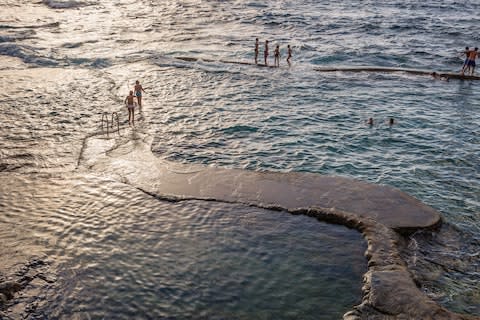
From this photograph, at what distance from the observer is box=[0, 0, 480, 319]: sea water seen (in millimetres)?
11391

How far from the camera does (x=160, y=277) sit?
11.7 m

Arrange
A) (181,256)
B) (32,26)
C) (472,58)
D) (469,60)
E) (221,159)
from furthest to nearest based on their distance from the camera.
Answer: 1. (32,26)
2. (469,60)
3. (472,58)
4. (221,159)
5. (181,256)

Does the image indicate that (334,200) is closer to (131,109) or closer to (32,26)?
(131,109)

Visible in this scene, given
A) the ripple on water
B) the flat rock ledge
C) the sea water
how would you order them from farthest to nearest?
the sea water → the ripple on water → the flat rock ledge

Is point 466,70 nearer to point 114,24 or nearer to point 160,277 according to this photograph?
point 160,277

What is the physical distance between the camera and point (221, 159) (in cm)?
1823

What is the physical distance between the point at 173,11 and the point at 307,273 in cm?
4881

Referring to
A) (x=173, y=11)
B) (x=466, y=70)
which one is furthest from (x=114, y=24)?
(x=466, y=70)

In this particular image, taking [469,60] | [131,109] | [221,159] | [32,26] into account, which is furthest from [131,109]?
[32,26]

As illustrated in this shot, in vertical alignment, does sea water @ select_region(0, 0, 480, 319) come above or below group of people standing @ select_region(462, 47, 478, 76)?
below

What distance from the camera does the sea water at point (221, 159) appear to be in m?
11.4

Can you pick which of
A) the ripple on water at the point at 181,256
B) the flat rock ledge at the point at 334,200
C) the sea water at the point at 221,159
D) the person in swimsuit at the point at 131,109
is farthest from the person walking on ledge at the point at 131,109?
the ripple on water at the point at 181,256

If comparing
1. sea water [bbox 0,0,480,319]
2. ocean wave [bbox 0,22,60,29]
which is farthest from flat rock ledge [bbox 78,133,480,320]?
ocean wave [bbox 0,22,60,29]

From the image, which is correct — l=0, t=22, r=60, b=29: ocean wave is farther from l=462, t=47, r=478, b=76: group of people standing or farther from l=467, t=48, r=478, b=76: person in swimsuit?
l=467, t=48, r=478, b=76: person in swimsuit
